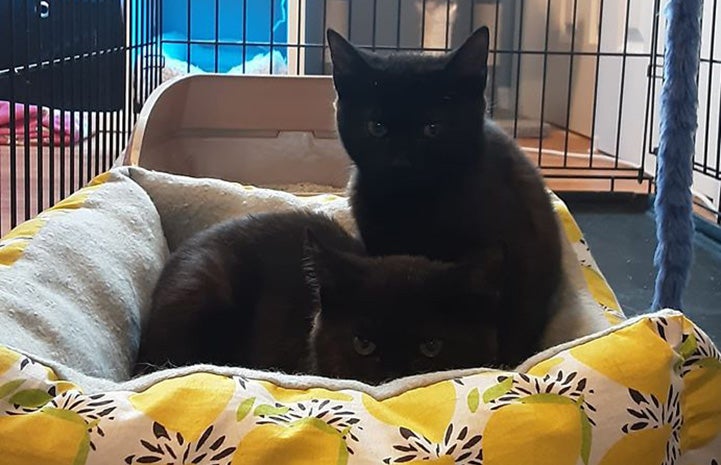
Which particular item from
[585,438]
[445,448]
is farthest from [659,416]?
[445,448]

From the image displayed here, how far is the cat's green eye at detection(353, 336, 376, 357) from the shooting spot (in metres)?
0.97

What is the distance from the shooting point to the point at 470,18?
13.5ft

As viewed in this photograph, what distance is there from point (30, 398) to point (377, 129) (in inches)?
25.5

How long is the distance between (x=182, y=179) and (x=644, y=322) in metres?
1.00

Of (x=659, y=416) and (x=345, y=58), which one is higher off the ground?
(x=345, y=58)

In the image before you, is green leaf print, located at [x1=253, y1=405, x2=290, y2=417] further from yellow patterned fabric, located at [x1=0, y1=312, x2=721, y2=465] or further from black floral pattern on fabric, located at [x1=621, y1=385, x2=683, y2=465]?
black floral pattern on fabric, located at [x1=621, y1=385, x2=683, y2=465]

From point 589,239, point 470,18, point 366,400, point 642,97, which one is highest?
point 470,18

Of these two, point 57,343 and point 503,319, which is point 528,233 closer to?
point 503,319

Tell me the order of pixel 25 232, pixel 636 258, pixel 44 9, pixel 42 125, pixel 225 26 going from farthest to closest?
pixel 225 26, pixel 636 258, pixel 42 125, pixel 44 9, pixel 25 232

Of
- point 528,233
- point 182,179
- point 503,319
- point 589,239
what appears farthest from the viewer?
point 589,239

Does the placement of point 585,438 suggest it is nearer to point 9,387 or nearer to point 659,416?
point 659,416

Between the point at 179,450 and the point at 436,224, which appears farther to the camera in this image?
the point at 436,224

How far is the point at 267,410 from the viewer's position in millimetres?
770

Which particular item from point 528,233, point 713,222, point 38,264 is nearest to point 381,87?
point 528,233
